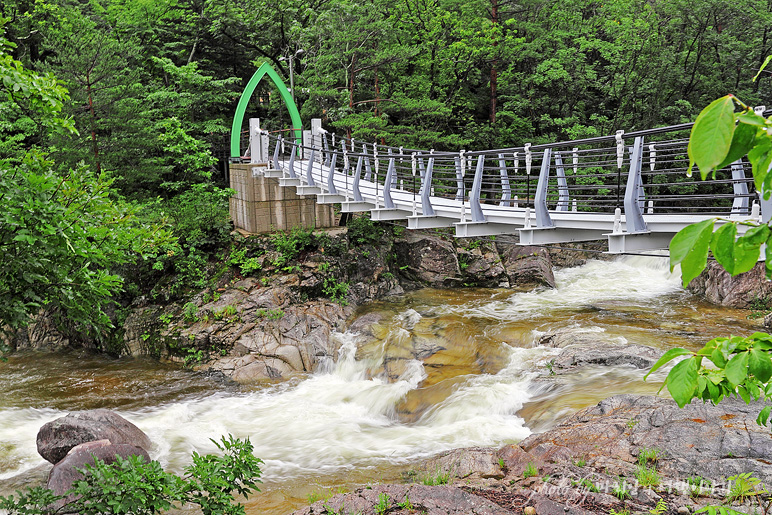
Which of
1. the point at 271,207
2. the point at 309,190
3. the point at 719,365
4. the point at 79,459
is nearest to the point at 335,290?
the point at 309,190

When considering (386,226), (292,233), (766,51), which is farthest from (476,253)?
(766,51)

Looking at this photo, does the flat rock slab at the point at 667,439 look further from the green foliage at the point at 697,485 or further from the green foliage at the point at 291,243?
the green foliage at the point at 291,243

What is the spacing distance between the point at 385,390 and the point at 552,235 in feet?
13.7

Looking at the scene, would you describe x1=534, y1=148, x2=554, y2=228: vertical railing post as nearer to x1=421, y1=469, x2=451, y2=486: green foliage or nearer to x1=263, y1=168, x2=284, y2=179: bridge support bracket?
x1=421, y1=469, x2=451, y2=486: green foliage

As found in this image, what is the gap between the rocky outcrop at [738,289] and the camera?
Result: 1373 cm

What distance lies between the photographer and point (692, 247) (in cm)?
116

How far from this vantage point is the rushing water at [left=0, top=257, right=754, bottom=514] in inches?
331

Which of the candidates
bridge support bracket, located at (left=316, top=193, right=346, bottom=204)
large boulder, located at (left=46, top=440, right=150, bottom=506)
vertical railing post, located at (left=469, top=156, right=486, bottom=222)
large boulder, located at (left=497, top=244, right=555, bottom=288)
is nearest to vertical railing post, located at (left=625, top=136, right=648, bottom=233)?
vertical railing post, located at (left=469, top=156, right=486, bottom=222)

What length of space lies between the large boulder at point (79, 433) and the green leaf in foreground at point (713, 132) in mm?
8727

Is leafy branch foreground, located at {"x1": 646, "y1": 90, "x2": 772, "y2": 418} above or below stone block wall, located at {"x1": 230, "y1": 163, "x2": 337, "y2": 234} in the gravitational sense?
below

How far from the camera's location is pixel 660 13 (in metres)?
24.5

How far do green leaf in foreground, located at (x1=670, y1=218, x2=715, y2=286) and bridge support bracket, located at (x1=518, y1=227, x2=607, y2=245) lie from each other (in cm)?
727

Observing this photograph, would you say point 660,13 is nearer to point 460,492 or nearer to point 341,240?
point 341,240

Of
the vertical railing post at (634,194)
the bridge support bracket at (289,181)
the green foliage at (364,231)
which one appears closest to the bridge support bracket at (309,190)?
the bridge support bracket at (289,181)
